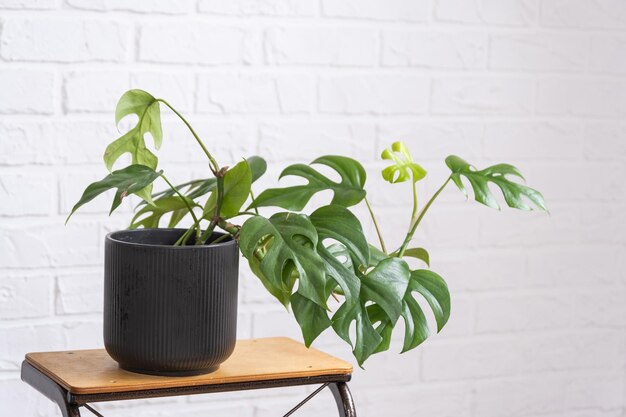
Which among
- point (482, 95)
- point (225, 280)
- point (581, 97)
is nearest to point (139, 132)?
point (225, 280)

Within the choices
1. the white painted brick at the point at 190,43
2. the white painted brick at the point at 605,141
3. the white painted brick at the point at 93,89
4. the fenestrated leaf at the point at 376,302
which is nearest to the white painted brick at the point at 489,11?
the white painted brick at the point at 605,141

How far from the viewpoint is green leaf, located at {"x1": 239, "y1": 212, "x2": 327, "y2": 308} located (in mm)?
1258

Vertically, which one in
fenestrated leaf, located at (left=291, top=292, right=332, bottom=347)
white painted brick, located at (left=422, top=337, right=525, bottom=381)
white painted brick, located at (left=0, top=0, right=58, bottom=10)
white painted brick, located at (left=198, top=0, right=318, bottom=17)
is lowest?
white painted brick, located at (left=422, top=337, right=525, bottom=381)

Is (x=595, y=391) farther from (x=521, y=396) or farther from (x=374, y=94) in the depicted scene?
(x=374, y=94)

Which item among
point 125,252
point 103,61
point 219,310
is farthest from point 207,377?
point 103,61

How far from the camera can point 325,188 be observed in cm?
145

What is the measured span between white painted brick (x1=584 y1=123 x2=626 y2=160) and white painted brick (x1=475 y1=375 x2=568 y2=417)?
1.71 ft

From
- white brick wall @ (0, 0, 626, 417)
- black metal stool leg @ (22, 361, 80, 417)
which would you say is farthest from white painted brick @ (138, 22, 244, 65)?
black metal stool leg @ (22, 361, 80, 417)

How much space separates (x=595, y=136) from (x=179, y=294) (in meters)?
1.33

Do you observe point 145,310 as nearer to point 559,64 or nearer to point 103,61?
point 103,61

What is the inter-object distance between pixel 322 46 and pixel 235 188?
2.44 feet

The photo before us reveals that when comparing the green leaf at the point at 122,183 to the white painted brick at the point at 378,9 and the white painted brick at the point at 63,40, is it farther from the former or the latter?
the white painted brick at the point at 378,9

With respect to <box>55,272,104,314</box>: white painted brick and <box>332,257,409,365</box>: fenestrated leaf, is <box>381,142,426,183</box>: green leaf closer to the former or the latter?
<box>332,257,409,365</box>: fenestrated leaf

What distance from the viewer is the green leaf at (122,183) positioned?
127 centimetres
